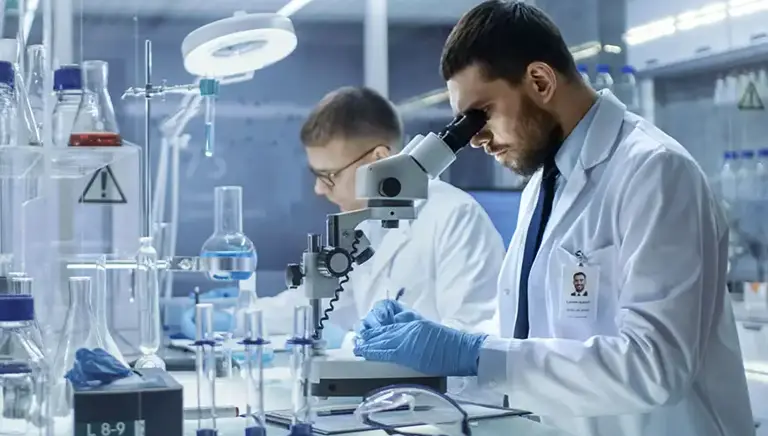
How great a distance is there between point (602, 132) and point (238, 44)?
92 centimetres

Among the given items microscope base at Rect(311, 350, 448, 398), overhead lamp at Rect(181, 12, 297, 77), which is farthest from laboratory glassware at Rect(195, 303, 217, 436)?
overhead lamp at Rect(181, 12, 297, 77)

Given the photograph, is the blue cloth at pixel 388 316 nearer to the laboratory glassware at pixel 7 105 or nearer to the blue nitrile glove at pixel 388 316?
the blue nitrile glove at pixel 388 316

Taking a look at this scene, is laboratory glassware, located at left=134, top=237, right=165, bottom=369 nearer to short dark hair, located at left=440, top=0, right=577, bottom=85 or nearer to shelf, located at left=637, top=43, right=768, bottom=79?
short dark hair, located at left=440, top=0, right=577, bottom=85

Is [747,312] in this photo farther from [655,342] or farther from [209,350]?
[209,350]

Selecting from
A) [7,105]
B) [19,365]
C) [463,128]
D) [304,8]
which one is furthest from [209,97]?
[304,8]

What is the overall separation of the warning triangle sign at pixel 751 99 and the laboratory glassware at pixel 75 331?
296 centimetres

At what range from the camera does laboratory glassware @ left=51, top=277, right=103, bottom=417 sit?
1.28 metres

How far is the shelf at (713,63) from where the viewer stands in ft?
11.5

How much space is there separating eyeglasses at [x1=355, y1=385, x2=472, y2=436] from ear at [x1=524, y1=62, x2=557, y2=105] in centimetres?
61

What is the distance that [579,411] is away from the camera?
152cm

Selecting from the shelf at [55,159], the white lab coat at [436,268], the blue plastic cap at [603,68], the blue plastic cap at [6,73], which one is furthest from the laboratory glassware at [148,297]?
the blue plastic cap at [603,68]

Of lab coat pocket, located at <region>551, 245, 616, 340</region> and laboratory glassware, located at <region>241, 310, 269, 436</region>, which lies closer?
laboratory glassware, located at <region>241, 310, 269, 436</region>

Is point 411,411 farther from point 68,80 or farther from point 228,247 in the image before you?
point 228,247

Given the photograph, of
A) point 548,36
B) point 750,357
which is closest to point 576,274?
point 548,36
